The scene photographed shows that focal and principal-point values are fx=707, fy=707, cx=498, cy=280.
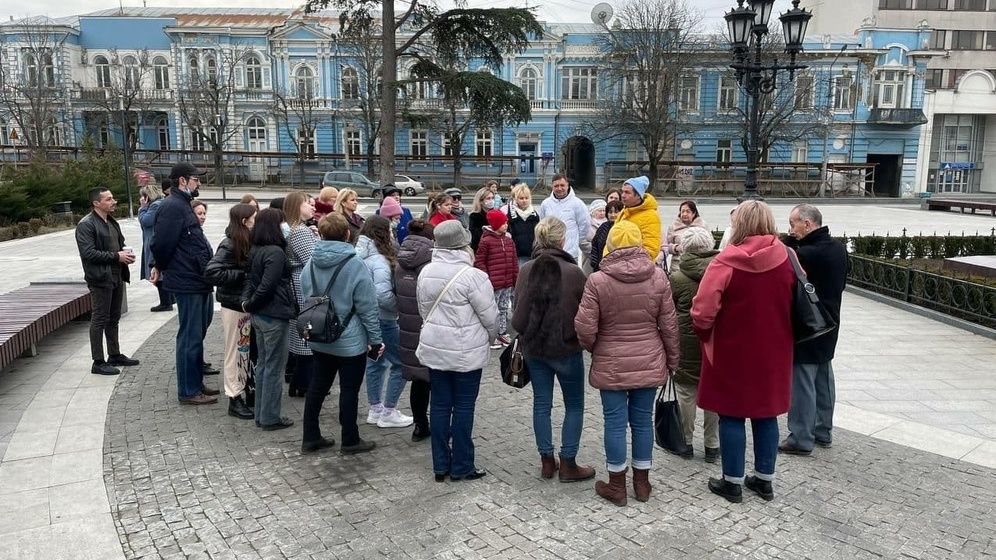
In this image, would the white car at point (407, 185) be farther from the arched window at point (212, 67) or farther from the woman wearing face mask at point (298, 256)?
the woman wearing face mask at point (298, 256)

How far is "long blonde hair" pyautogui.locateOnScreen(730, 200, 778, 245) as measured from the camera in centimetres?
435

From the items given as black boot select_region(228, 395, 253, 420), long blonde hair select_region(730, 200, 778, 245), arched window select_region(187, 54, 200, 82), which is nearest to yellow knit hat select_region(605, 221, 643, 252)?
long blonde hair select_region(730, 200, 778, 245)

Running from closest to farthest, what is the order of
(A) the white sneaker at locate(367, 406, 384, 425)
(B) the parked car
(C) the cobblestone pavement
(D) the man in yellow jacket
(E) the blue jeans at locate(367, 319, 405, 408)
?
(C) the cobblestone pavement < (E) the blue jeans at locate(367, 319, 405, 408) < (A) the white sneaker at locate(367, 406, 384, 425) < (D) the man in yellow jacket < (B) the parked car

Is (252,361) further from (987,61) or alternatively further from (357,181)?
(987,61)

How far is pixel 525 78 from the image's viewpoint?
155ft

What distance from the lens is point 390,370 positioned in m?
6.00

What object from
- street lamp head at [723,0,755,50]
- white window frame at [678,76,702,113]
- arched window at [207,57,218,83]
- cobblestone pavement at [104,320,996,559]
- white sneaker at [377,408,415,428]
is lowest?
cobblestone pavement at [104,320,996,559]

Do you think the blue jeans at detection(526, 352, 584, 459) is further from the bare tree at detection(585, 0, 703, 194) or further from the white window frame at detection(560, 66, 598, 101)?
the white window frame at detection(560, 66, 598, 101)

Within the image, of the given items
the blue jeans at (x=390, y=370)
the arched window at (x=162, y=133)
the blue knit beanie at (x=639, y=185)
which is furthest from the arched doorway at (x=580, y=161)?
the blue jeans at (x=390, y=370)

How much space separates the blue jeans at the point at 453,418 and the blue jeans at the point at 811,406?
2433mm

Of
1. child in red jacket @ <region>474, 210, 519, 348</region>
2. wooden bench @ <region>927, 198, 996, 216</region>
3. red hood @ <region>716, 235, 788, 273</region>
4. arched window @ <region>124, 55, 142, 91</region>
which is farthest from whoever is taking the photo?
arched window @ <region>124, 55, 142, 91</region>

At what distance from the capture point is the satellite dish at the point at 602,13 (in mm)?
46875

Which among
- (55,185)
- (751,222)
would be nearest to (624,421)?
(751,222)

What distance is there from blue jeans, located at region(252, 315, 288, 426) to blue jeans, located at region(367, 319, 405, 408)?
75 centimetres
